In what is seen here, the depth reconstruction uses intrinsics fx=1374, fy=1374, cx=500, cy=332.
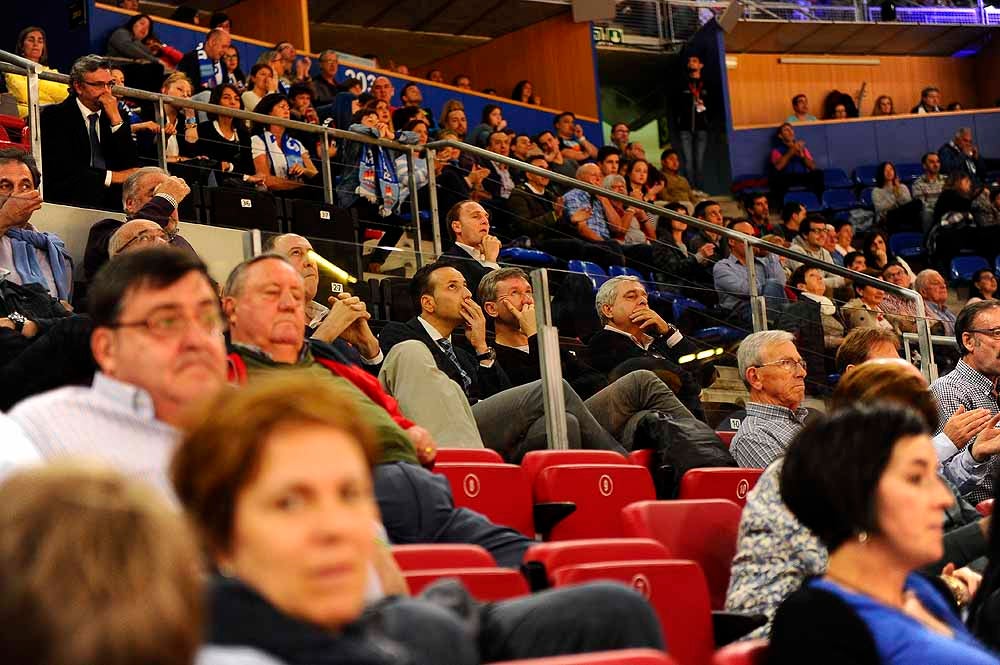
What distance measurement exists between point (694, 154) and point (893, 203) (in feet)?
6.18

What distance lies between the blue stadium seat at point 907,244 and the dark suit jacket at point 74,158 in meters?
6.76

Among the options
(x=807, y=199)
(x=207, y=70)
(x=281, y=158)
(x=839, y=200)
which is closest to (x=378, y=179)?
(x=281, y=158)

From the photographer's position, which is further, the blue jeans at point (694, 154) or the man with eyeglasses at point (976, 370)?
the blue jeans at point (694, 154)

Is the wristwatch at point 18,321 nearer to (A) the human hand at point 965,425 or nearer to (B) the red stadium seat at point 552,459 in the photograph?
(B) the red stadium seat at point 552,459

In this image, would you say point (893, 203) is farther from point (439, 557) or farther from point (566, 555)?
point (439, 557)

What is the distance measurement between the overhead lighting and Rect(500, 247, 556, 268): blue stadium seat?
26.1 feet

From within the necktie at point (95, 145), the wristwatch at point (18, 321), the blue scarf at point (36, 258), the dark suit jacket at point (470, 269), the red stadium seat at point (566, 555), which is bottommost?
the red stadium seat at point (566, 555)

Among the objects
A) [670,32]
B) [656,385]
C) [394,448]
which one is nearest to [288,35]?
[670,32]

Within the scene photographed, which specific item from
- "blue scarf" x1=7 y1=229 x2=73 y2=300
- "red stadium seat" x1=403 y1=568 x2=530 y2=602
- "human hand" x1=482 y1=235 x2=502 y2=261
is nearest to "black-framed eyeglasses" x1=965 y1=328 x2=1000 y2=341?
"human hand" x1=482 y1=235 x2=502 y2=261

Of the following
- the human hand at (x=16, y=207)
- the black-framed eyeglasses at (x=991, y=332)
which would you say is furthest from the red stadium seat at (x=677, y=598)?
the human hand at (x=16, y=207)

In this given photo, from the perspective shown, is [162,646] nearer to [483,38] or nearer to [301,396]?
[301,396]

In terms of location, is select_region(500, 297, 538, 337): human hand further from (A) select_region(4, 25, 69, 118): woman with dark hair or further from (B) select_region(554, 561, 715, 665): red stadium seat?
(A) select_region(4, 25, 69, 118): woman with dark hair

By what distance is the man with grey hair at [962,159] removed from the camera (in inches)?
438

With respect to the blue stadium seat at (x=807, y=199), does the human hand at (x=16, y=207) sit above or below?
below
